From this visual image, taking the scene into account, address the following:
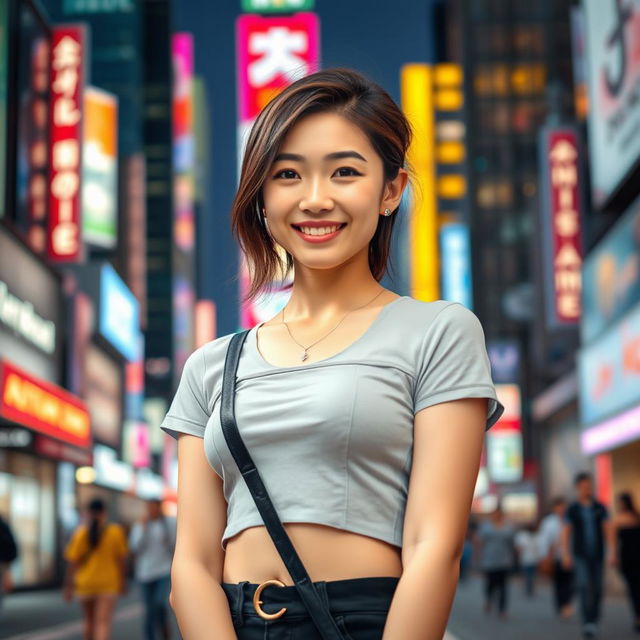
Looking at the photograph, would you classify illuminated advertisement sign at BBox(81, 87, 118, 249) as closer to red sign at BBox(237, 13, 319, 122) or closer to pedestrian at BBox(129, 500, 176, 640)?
red sign at BBox(237, 13, 319, 122)

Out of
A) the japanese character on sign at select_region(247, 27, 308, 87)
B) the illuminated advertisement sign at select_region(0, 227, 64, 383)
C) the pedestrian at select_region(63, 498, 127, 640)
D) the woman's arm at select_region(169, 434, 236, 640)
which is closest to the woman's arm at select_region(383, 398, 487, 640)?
the woman's arm at select_region(169, 434, 236, 640)

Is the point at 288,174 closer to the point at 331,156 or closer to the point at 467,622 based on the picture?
the point at 331,156

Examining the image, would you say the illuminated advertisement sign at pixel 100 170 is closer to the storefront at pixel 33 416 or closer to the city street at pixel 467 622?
the storefront at pixel 33 416

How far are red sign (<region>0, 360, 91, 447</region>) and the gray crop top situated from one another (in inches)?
→ 725

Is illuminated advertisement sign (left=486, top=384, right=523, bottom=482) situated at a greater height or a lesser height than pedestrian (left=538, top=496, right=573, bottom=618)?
greater

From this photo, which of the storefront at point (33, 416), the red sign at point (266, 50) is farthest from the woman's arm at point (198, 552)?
the red sign at point (266, 50)

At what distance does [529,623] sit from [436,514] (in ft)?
46.7

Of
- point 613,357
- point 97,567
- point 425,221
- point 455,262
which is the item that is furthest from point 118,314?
point 425,221

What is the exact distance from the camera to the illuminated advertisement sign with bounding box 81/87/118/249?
136 ft

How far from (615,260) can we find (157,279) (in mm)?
100116

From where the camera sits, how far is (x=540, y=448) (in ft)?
138

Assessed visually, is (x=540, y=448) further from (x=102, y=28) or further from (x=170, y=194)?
(x=170, y=194)

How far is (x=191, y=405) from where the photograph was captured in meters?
2.43

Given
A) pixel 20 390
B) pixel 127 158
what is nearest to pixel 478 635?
pixel 20 390
